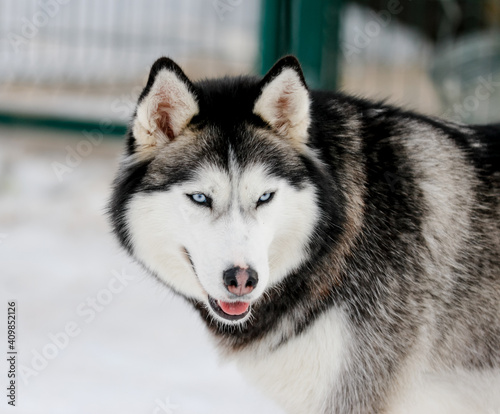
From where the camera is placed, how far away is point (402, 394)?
2.73 meters

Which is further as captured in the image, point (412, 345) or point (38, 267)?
point (38, 267)

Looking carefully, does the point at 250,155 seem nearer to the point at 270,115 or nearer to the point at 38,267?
the point at 270,115

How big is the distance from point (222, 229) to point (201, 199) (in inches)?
6.5

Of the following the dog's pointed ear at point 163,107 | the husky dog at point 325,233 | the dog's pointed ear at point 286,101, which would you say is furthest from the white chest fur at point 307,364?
the dog's pointed ear at point 163,107

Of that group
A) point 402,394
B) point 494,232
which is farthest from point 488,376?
point 494,232

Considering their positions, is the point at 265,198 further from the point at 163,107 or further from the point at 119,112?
the point at 119,112

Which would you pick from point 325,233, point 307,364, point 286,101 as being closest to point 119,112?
point 286,101

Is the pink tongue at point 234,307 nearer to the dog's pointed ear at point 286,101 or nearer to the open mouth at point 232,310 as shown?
the open mouth at point 232,310

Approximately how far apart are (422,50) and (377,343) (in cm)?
593

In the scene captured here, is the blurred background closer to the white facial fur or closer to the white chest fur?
the white chest fur

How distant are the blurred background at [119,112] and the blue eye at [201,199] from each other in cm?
142

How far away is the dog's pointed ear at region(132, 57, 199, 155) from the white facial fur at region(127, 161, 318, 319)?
0.79 ft

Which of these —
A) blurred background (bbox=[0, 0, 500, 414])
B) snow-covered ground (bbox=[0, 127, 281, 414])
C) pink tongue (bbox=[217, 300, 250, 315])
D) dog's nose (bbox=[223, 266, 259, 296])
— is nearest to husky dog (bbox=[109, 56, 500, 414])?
pink tongue (bbox=[217, 300, 250, 315])

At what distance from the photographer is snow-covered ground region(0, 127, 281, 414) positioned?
11.8 feet
